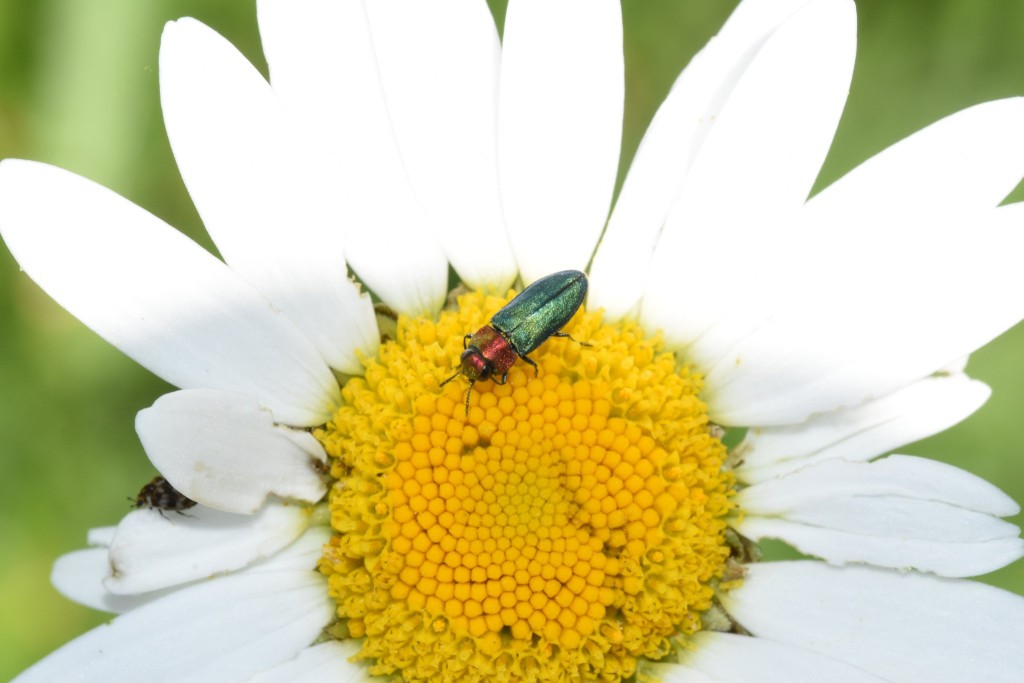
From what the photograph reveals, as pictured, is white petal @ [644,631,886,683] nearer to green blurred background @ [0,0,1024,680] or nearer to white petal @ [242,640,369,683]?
white petal @ [242,640,369,683]

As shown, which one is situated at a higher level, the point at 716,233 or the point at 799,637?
the point at 716,233

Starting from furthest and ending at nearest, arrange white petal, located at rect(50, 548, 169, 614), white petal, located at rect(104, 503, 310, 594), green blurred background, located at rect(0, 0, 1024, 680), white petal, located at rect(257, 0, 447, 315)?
green blurred background, located at rect(0, 0, 1024, 680) < white petal, located at rect(50, 548, 169, 614) < white petal, located at rect(257, 0, 447, 315) < white petal, located at rect(104, 503, 310, 594)

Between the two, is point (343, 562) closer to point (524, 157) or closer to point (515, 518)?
point (515, 518)

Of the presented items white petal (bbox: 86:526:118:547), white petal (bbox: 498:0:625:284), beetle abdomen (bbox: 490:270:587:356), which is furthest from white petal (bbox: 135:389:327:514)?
white petal (bbox: 498:0:625:284)

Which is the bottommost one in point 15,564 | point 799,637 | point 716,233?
point 799,637

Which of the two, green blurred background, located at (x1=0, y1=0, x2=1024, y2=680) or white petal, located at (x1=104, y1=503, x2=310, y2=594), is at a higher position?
green blurred background, located at (x1=0, y1=0, x2=1024, y2=680)

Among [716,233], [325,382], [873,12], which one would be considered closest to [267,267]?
[325,382]

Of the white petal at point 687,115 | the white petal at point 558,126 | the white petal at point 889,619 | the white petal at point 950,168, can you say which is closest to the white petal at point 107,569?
the white petal at point 558,126
